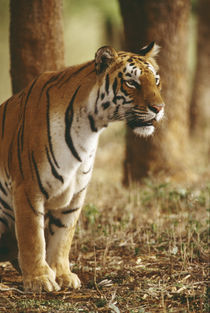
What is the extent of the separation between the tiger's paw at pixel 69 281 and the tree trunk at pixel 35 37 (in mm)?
2200

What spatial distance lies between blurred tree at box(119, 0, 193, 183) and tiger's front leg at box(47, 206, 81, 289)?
2.88 metres

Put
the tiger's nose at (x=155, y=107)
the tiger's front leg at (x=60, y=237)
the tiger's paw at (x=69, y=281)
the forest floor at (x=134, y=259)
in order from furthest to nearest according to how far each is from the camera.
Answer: the tiger's front leg at (x=60, y=237), the tiger's paw at (x=69, y=281), the tiger's nose at (x=155, y=107), the forest floor at (x=134, y=259)

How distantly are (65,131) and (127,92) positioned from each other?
0.53 metres

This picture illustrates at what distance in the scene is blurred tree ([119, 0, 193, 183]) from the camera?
23.1 ft

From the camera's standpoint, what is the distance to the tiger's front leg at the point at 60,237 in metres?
4.09

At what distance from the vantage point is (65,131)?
12.5 feet

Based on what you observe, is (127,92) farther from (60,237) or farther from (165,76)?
(165,76)

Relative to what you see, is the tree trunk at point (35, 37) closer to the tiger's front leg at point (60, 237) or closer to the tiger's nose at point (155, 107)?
the tiger's front leg at point (60, 237)

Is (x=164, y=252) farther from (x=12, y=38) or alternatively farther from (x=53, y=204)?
(x=12, y=38)

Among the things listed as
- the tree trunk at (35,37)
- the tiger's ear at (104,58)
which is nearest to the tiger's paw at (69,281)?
the tiger's ear at (104,58)

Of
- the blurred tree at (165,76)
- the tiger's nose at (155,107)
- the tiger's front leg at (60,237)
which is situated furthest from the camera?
the blurred tree at (165,76)

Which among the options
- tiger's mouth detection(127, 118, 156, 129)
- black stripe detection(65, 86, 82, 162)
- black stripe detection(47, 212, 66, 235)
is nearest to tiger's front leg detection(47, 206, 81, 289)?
black stripe detection(47, 212, 66, 235)

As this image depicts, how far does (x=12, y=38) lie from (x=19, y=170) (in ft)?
6.74

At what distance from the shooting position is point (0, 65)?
3031cm
